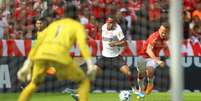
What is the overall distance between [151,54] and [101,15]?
3.88m

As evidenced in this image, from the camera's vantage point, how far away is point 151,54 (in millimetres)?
13555

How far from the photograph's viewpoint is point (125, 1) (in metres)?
17.8

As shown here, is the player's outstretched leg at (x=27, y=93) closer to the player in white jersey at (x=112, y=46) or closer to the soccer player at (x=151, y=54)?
the soccer player at (x=151, y=54)

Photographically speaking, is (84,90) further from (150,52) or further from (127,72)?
(127,72)

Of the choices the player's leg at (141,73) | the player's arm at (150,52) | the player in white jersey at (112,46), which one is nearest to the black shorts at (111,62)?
the player in white jersey at (112,46)

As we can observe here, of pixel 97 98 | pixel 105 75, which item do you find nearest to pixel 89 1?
pixel 105 75

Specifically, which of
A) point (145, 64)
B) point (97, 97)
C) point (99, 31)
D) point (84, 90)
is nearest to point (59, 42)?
point (84, 90)

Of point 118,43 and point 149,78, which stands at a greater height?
point 118,43

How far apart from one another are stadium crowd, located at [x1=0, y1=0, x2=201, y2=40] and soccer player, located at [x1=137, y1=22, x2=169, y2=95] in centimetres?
225

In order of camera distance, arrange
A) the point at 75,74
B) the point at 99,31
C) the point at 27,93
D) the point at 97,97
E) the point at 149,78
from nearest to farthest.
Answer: the point at 75,74, the point at 27,93, the point at 149,78, the point at 97,97, the point at 99,31

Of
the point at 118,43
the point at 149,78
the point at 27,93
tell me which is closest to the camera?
the point at 27,93

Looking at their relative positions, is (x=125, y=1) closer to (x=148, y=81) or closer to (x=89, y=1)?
(x=89, y=1)

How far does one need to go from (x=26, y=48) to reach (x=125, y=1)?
292 cm

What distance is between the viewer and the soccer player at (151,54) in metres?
13.6
